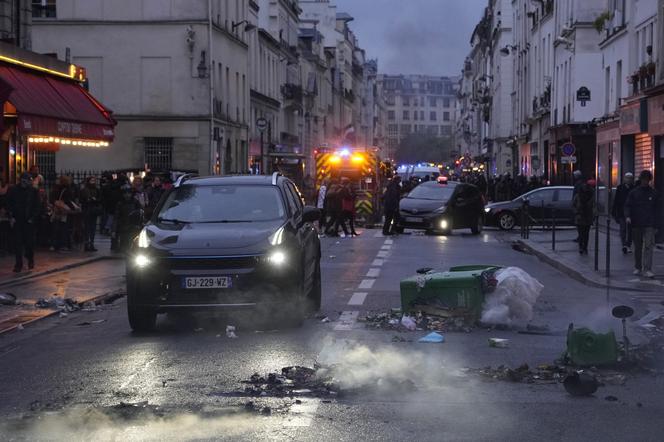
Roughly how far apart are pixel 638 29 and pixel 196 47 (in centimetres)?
2427

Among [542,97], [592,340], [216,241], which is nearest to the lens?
[592,340]

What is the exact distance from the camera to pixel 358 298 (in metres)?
15.7

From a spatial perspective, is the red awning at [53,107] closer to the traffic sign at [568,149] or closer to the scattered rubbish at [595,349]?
the scattered rubbish at [595,349]

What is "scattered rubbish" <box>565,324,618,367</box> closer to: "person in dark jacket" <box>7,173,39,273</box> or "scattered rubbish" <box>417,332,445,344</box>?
"scattered rubbish" <box>417,332,445,344</box>

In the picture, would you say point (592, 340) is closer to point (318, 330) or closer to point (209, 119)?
point (318, 330)

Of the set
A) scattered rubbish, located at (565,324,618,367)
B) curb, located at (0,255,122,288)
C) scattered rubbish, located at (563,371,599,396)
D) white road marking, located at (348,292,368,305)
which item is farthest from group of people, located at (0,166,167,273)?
scattered rubbish, located at (563,371,599,396)

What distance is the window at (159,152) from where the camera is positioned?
5325cm

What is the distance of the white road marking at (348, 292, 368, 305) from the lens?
15.1 meters

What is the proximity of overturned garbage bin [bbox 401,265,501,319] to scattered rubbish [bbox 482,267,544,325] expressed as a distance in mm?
85

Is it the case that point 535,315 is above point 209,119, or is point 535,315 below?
below

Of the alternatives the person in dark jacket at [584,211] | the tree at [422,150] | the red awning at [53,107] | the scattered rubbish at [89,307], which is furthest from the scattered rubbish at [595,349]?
the tree at [422,150]

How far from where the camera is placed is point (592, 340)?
940 centimetres

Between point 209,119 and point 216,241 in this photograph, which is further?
point 209,119

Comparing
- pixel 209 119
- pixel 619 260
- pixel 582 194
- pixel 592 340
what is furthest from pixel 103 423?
pixel 209 119
